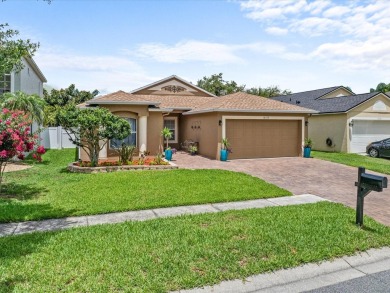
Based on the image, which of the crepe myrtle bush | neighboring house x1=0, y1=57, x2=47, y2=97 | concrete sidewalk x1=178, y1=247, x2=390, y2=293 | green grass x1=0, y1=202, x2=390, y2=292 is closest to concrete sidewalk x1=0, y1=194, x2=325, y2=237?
green grass x1=0, y1=202, x2=390, y2=292

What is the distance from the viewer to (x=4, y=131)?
299 inches

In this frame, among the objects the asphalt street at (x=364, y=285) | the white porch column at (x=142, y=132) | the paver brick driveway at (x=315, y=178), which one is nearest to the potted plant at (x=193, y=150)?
the paver brick driveway at (x=315, y=178)

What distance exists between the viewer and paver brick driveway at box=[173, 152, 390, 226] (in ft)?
27.1

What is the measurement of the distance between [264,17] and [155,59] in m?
12.4

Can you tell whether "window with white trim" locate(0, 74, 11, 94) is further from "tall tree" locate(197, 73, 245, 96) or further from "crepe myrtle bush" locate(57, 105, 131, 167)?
→ "tall tree" locate(197, 73, 245, 96)

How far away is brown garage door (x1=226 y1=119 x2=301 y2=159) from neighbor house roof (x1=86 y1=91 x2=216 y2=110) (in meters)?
5.08

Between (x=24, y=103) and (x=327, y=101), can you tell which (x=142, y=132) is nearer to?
(x=24, y=103)

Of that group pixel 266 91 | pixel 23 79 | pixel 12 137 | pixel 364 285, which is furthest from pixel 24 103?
pixel 266 91

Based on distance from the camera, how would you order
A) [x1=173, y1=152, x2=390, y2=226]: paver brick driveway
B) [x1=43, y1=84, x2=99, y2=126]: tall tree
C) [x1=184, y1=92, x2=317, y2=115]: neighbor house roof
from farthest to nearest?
[x1=43, y1=84, x2=99, y2=126]: tall tree → [x1=184, y1=92, x2=317, y2=115]: neighbor house roof → [x1=173, y1=152, x2=390, y2=226]: paver brick driveway

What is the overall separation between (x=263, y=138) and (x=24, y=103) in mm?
13693

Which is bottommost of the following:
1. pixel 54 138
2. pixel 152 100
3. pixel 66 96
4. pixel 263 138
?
pixel 54 138

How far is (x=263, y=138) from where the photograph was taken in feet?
59.4

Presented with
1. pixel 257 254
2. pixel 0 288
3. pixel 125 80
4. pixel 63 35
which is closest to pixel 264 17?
pixel 63 35

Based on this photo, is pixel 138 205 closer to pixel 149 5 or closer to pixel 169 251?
pixel 169 251
